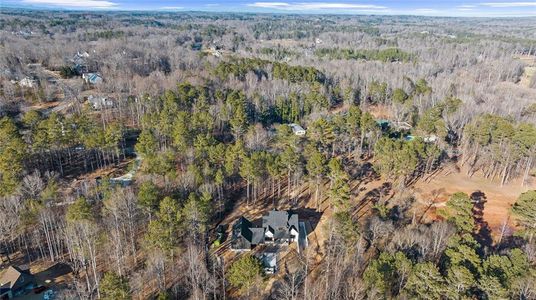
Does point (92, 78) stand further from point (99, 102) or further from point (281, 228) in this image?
point (281, 228)

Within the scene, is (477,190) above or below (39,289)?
above

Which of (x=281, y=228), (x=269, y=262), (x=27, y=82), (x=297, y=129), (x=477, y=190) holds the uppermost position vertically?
(x=27, y=82)

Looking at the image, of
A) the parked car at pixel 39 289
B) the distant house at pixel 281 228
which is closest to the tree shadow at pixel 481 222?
the distant house at pixel 281 228

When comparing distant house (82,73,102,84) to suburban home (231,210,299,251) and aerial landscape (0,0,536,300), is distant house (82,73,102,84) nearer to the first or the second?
aerial landscape (0,0,536,300)

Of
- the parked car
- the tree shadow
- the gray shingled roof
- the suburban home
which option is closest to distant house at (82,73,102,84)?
the parked car

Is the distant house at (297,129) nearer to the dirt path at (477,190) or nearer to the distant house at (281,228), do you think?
the dirt path at (477,190)

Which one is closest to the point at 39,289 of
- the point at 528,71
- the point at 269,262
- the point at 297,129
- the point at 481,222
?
the point at 269,262

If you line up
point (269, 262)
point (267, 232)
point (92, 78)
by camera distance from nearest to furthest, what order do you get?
point (269, 262) < point (267, 232) < point (92, 78)

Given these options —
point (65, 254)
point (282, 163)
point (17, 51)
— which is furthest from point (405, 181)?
point (17, 51)
